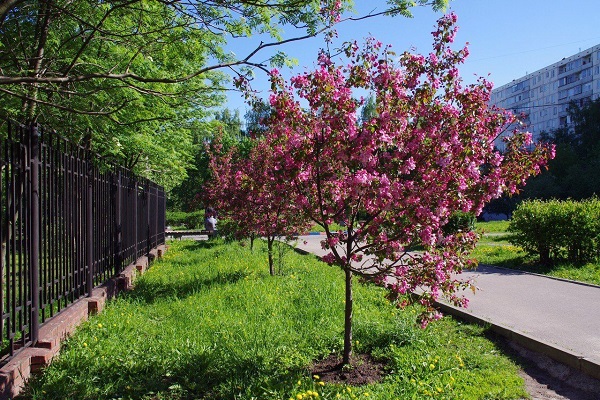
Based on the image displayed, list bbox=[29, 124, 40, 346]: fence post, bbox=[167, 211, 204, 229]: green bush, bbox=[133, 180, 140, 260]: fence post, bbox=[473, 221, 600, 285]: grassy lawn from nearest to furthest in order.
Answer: bbox=[29, 124, 40, 346]: fence post < bbox=[473, 221, 600, 285]: grassy lawn < bbox=[133, 180, 140, 260]: fence post < bbox=[167, 211, 204, 229]: green bush

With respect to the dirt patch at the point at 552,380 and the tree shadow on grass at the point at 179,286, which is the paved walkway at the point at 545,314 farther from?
the tree shadow on grass at the point at 179,286

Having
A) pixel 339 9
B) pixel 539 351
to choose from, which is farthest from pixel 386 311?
pixel 339 9

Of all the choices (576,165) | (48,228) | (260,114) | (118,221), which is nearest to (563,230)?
(260,114)

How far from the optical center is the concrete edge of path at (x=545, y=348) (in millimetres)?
5012

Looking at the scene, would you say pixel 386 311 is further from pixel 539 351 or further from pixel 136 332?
pixel 136 332

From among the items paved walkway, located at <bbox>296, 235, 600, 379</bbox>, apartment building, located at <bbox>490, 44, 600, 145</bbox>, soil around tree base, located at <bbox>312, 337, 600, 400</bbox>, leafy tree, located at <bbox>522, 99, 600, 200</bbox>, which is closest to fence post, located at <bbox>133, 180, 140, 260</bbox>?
paved walkway, located at <bbox>296, 235, 600, 379</bbox>

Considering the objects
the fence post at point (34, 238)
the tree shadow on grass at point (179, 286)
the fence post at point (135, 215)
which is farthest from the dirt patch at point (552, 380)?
the fence post at point (135, 215)

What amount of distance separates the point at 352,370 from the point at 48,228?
3.43 metres

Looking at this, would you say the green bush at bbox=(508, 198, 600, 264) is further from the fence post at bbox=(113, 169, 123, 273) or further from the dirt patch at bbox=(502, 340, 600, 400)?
the fence post at bbox=(113, 169, 123, 273)

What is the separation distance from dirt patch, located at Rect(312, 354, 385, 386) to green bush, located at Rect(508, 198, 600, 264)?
25.8ft

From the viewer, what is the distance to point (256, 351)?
16.9ft

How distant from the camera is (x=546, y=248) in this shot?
11742 mm

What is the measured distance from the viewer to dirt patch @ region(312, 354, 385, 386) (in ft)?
15.4

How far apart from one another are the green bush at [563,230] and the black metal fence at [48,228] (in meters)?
8.95
